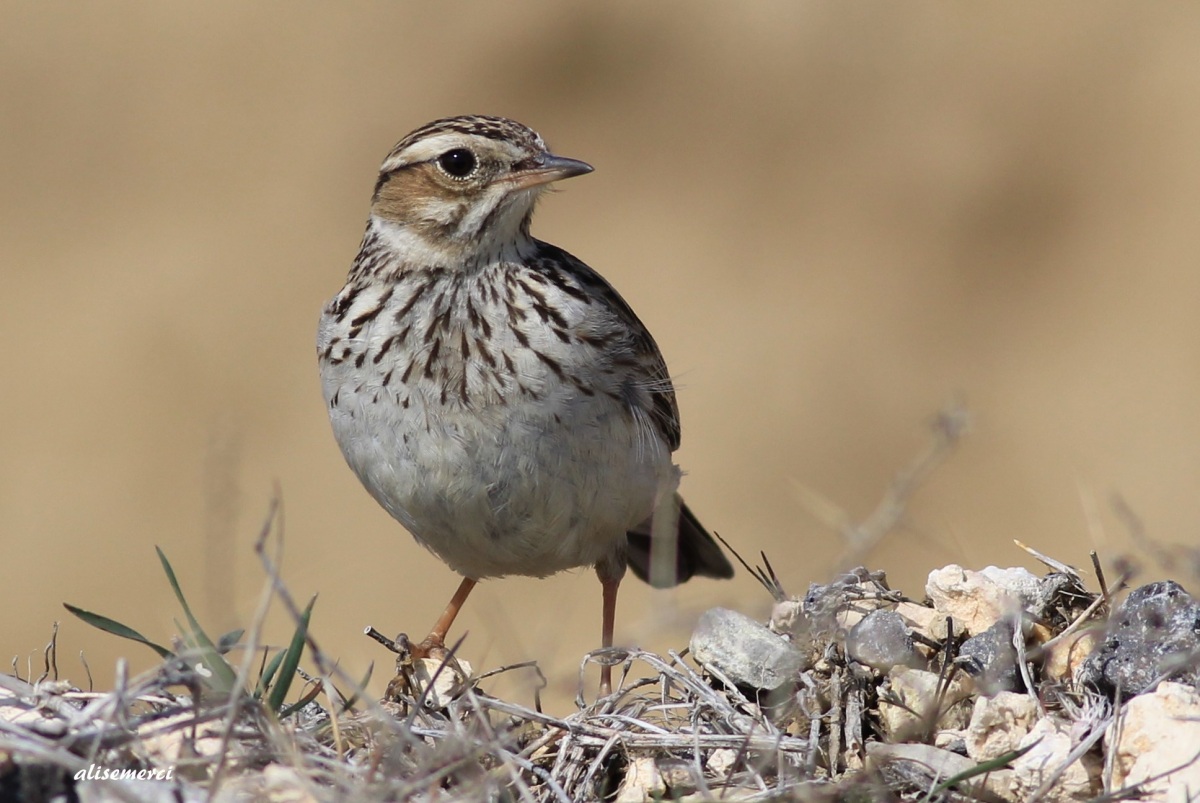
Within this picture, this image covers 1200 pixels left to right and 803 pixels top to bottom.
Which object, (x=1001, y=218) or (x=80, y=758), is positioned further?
(x=1001, y=218)

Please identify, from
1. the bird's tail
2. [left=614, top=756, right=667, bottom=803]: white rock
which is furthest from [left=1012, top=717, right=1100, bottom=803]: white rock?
the bird's tail

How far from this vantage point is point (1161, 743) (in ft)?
11.2

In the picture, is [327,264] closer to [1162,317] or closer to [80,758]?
[1162,317]

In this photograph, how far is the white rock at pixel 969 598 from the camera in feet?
13.8

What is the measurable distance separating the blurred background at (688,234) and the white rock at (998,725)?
886 cm

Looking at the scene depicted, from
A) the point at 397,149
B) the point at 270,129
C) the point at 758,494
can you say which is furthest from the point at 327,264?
the point at 397,149

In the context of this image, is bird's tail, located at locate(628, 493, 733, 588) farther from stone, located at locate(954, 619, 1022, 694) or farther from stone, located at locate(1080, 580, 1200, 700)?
stone, located at locate(1080, 580, 1200, 700)

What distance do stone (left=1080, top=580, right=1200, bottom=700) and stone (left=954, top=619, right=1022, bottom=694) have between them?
177 mm

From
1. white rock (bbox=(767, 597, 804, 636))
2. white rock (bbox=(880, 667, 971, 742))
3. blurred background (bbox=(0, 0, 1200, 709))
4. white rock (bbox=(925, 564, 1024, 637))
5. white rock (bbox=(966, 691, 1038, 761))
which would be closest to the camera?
white rock (bbox=(966, 691, 1038, 761))

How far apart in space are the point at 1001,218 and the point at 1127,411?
86.5 inches

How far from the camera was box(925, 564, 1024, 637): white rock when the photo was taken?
4.20 m

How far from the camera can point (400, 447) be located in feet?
16.2

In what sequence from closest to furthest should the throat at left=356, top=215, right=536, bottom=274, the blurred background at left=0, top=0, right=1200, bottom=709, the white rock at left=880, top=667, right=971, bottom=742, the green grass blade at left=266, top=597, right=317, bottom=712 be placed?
the white rock at left=880, top=667, right=971, bottom=742
the green grass blade at left=266, top=597, right=317, bottom=712
the throat at left=356, top=215, right=536, bottom=274
the blurred background at left=0, top=0, right=1200, bottom=709

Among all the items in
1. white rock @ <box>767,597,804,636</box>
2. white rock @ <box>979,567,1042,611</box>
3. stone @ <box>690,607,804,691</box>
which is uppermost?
white rock @ <box>979,567,1042,611</box>
